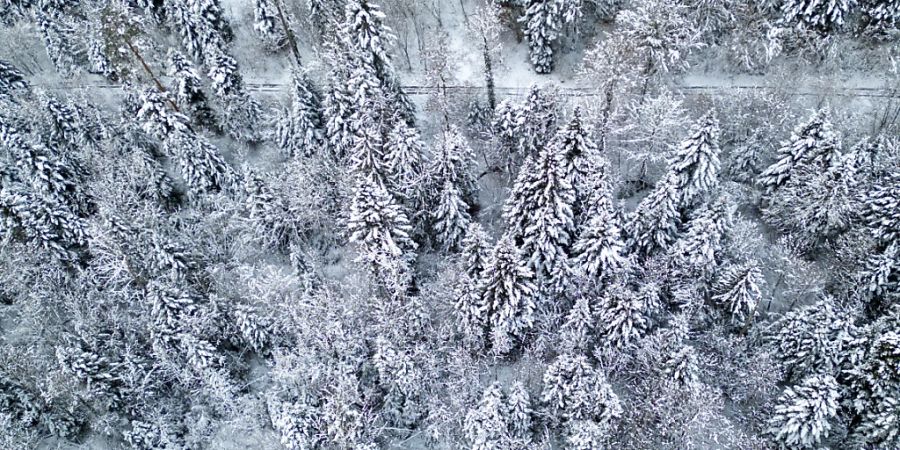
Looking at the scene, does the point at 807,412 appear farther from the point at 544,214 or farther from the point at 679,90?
the point at 679,90

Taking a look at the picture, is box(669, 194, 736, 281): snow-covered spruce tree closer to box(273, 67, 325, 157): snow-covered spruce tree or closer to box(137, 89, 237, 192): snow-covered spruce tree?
box(273, 67, 325, 157): snow-covered spruce tree

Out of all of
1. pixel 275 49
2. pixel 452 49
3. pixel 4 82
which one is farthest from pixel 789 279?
pixel 4 82

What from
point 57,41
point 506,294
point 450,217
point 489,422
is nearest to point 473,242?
point 506,294

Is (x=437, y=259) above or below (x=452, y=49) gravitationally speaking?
below

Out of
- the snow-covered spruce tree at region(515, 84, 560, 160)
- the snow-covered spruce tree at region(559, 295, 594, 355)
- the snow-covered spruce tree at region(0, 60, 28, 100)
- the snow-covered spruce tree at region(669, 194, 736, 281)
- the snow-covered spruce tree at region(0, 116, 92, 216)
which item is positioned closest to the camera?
the snow-covered spruce tree at region(559, 295, 594, 355)

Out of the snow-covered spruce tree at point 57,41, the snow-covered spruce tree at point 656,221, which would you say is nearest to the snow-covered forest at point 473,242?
the snow-covered spruce tree at point 656,221

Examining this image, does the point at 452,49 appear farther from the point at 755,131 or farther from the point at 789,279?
the point at 789,279

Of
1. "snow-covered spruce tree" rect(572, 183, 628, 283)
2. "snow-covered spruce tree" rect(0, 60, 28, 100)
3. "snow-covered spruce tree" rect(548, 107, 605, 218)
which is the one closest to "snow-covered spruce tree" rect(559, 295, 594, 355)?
"snow-covered spruce tree" rect(572, 183, 628, 283)
